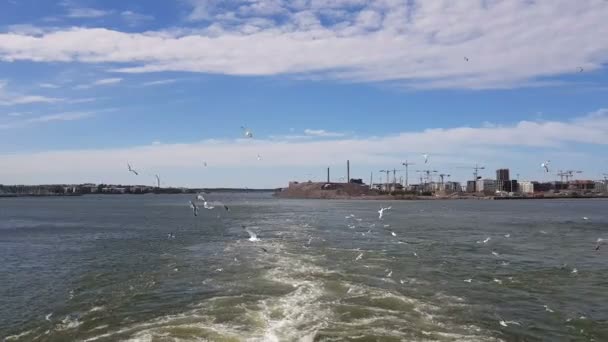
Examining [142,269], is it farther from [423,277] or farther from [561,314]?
[561,314]

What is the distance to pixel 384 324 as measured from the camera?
58.2 ft

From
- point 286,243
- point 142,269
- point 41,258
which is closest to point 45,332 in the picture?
point 142,269

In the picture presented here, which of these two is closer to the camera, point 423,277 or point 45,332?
point 45,332

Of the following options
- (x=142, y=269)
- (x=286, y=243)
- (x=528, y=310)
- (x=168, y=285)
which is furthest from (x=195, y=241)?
(x=528, y=310)

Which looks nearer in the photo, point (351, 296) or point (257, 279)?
point (351, 296)

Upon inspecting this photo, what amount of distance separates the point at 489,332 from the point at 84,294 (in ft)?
55.4

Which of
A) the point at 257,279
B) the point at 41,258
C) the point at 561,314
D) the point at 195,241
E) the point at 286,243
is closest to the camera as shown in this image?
the point at 561,314

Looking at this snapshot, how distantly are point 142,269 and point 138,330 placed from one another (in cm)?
1394

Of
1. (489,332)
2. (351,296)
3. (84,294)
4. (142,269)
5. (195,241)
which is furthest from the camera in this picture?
(195,241)

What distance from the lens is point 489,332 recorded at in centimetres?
1692

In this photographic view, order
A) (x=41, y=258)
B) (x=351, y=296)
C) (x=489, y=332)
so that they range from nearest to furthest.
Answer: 1. (x=489, y=332)
2. (x=351, y=296)
3. (x=41, y=258)

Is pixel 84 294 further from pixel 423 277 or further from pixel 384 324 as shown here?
pixel 423 277

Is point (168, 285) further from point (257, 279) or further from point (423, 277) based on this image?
point (423, 277)

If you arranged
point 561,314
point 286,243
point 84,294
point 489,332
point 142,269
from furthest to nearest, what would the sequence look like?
point 286,243 < point 142,269 < point 84,294 < point 561,314 < point 489,332
